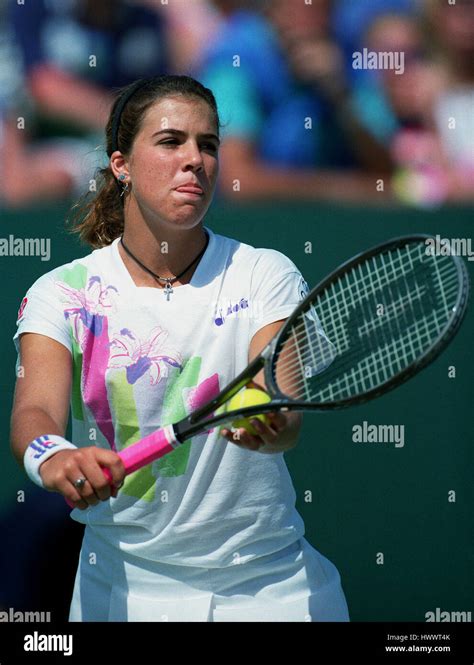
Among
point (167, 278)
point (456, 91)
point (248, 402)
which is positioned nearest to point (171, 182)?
point (167, 278)

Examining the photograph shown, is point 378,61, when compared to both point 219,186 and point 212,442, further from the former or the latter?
point 212,442

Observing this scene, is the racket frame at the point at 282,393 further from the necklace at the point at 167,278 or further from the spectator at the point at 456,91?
the spectator at the point at 456,91

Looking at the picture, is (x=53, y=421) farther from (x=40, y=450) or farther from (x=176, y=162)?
(x=176, y=162)

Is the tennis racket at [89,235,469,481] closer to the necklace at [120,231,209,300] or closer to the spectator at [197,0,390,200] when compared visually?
the necklace at [120,231,209,300]

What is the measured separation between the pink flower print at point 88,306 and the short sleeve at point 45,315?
0.07 feet

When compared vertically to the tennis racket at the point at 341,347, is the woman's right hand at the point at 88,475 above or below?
below

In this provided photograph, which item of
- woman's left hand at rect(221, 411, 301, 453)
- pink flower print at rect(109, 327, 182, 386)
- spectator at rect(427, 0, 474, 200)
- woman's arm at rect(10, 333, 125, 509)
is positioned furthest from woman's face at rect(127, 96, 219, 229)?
spectator at rect(427, 0, 474, 200)

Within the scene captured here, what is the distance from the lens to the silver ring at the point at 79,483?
186 centimetres

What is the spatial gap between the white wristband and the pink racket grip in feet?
0.27

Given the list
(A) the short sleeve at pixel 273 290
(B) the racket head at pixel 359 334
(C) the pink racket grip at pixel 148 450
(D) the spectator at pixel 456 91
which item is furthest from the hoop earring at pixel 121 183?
(D) the spectator at pixel 456 91
